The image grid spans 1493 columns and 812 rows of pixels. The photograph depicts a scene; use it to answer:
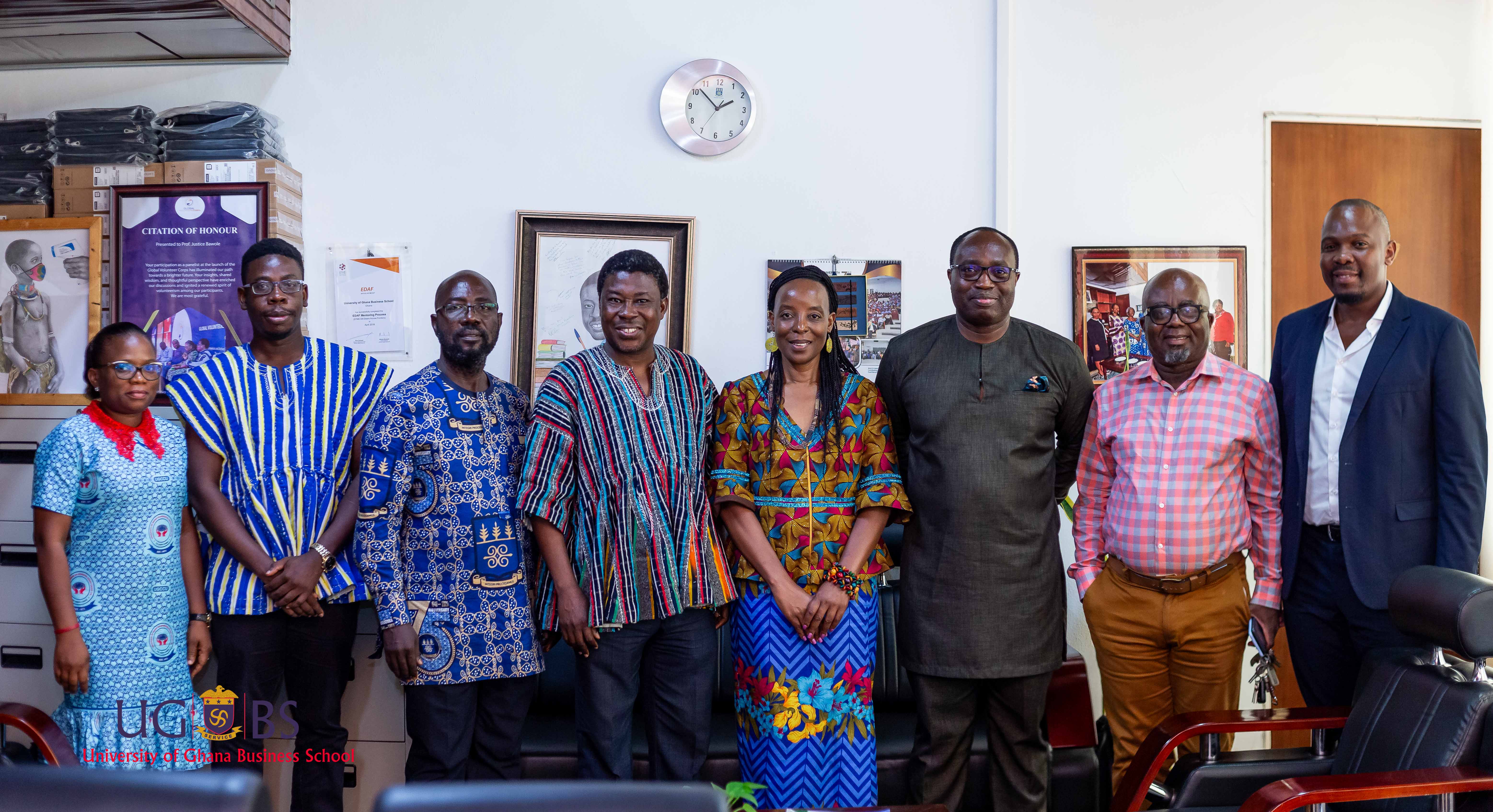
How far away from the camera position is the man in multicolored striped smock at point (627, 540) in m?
2.21

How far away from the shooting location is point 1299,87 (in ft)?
11.1

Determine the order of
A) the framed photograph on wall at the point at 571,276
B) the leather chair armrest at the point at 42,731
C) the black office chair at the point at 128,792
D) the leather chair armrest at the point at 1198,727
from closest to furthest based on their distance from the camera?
the black office chair at the point at 128,792, the leather chair armrest at the point at 42,731, the leather chair armrest at the point at 1198,727, the framed photograph on wall at the point at 571,276

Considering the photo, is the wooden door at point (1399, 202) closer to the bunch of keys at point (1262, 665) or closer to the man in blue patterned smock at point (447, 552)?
the bunch of keys at point (1262, 665)

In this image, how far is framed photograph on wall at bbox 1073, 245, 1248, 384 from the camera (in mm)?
3334

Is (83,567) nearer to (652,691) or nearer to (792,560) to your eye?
(652,691)

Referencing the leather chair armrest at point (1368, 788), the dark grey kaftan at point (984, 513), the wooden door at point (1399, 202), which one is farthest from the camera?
the wooden door at point (1399, 202)

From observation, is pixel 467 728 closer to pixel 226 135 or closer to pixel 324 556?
pixel 324 556

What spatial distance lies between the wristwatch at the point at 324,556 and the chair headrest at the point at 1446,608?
260 centimetres

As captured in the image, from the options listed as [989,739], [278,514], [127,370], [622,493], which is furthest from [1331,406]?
[127,370]

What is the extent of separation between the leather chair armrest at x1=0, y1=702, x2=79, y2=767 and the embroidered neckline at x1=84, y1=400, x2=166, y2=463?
0.63m

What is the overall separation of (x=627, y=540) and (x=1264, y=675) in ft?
6.03

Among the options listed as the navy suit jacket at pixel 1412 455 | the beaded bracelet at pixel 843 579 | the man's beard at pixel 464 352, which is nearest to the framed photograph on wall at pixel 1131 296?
the navy suit jacket at pixel 1412 455

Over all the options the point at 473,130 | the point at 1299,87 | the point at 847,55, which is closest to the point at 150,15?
the point at 473,130

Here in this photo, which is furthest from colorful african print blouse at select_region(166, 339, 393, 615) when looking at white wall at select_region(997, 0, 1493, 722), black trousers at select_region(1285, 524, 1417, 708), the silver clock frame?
black trousers at select_region(1285, 524, 1417, 708)
